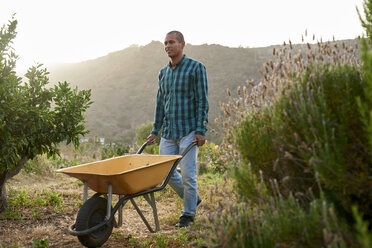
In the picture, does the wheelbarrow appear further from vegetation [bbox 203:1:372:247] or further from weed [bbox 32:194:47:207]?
weed [bbox 32:194:47:207]

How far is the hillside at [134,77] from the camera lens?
28.8 m

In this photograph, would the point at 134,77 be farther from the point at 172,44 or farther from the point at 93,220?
the point at 93,220

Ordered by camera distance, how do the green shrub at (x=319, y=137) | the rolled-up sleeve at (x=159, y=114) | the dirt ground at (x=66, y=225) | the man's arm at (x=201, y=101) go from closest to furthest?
the green shrub at (x=319, y=137) < the dirt ground at (x=66, y=225) < the man's arm at (x=201, y=101) < the rolled-up sleeve at (x=159, y=114)

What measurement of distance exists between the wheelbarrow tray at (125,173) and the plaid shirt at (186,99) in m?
0.48

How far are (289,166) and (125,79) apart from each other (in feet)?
115

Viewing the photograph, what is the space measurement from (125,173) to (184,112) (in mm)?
1248

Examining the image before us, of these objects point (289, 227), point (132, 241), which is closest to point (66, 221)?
point (132, 241)

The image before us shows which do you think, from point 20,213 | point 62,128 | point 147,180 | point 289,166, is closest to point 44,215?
point 20,213

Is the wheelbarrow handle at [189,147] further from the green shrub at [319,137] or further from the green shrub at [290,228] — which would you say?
the green shrub at [290,228]

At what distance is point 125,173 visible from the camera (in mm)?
2795

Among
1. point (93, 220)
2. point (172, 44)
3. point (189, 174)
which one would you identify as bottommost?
point (93, 220)

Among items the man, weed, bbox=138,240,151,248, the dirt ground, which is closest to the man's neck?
the man

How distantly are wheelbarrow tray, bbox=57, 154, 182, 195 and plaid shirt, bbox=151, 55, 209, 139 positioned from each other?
19.1 inches

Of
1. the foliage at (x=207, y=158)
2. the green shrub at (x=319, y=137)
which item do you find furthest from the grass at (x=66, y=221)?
the foliage at (x=207, y=158)
